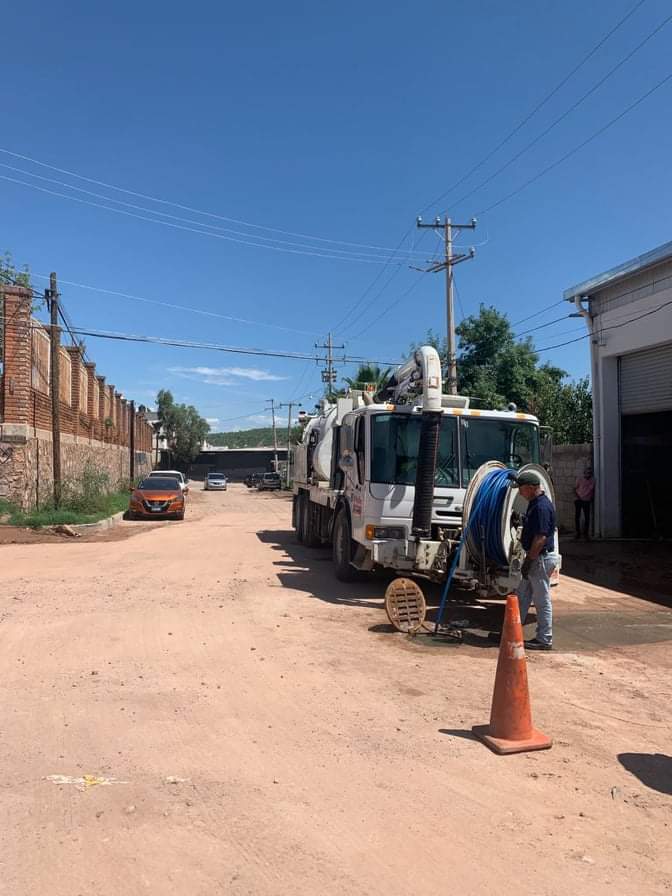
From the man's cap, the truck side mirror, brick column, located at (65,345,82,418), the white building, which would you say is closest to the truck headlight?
the truck side mirror

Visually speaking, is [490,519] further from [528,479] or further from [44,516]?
[44,516]

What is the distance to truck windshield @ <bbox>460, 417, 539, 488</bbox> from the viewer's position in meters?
9.38

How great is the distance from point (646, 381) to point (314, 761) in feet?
45.1

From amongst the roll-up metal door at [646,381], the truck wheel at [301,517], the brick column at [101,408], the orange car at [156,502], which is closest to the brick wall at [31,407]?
the orange car at [156,502]

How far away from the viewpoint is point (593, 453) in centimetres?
1677

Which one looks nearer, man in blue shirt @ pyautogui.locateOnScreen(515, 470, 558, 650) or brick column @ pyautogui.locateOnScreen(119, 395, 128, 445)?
man in blue shirt @ pyautogui.locateOnScreen(515, 470, 558, 650)

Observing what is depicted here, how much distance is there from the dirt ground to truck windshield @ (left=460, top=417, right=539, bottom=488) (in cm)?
218

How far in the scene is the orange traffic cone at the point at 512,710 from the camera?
4.57 m

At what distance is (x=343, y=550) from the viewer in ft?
34.9

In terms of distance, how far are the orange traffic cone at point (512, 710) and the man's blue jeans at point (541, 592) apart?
2.54m

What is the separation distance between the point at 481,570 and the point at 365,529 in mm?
1646

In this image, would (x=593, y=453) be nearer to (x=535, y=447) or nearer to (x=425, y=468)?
(x=535, y=447)

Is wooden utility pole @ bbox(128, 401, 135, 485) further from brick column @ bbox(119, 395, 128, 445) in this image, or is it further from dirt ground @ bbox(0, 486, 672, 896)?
dirt ground @ bbox(0, 486, 672, 896)

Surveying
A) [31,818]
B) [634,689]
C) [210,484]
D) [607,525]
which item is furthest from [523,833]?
[210,484]
